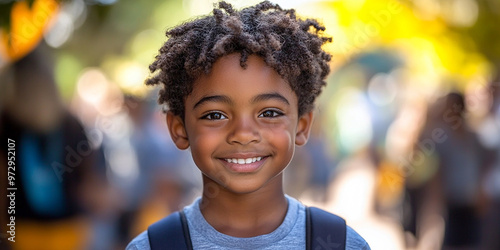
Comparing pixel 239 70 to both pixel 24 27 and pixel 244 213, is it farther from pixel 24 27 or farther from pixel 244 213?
pixel 24 27

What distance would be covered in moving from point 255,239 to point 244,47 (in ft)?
2.25

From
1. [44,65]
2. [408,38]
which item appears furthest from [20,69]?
→ [408,38]

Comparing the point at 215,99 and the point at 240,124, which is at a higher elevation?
the point at 215,99

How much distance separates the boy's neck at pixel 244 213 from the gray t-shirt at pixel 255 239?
1.4 inches

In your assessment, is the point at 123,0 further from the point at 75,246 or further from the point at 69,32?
the point at 75,246

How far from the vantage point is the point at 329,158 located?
286 inches

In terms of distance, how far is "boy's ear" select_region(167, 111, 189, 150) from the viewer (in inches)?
87.4

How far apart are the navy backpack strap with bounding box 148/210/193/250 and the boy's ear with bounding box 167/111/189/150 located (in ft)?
0.96

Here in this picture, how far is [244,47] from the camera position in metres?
2.03

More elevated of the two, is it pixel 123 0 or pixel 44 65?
pixel 123 0

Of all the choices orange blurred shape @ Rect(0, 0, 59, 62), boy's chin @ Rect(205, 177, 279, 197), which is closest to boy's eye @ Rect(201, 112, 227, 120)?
boy's chin @ Rect(205, 177, 279, 197)

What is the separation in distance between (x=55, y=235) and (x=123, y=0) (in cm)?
253

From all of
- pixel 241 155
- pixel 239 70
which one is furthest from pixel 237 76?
pixel 241 155

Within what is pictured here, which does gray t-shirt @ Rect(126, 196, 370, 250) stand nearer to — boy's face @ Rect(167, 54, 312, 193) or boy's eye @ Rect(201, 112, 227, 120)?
boy's face @ Rect(167, 54, 312, 193)
